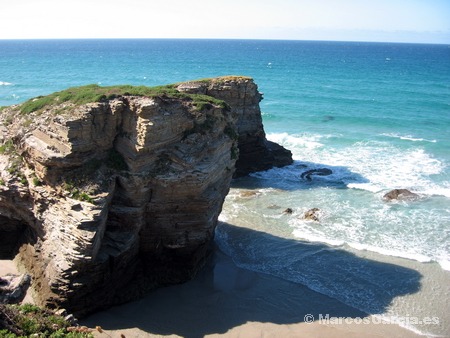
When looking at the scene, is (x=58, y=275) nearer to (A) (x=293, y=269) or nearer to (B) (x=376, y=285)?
(A) (x=293, y=269)

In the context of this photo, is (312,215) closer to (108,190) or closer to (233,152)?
(233,152)

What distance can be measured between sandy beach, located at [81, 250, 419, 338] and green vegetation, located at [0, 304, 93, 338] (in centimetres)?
383

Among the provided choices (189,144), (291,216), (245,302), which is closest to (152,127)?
(189,144)

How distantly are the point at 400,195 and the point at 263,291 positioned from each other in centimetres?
1472

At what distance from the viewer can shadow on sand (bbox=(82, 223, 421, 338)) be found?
1708 centimetres

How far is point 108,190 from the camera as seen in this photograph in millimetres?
17469

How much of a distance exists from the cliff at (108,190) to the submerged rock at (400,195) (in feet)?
46.2

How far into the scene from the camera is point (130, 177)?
58.5 ft

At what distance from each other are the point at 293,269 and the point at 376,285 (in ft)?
12.4

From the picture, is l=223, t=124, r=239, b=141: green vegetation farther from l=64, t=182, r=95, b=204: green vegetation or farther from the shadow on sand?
l=64, t=182, r=95, b=204: green vegetation

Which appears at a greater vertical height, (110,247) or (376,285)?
(110,247)

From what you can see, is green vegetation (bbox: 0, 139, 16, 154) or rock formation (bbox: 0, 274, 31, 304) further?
green vegetation (bbox: 0, 139, 16, 154)

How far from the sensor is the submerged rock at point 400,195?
2905 cm

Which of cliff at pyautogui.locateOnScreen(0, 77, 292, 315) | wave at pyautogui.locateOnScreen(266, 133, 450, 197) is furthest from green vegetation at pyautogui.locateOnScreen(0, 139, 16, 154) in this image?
wave at pyautogui.locateOnScreen(266, 133, 450, 197)
